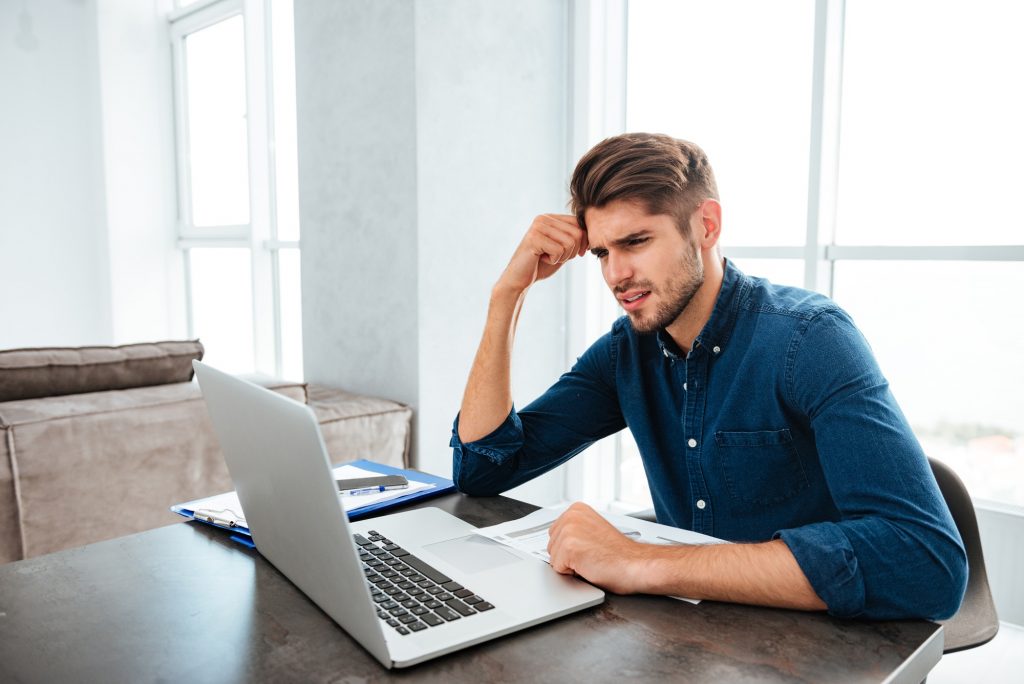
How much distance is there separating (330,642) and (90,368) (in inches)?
67.8

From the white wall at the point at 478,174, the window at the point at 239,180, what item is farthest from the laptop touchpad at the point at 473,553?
the window at the point at 239,180

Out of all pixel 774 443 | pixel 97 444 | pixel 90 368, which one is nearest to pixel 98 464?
pixel 97 444

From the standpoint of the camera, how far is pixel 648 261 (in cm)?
128

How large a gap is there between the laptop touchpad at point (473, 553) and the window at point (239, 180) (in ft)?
10.7

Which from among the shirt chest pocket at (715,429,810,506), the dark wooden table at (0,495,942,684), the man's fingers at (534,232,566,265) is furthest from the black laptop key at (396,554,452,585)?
the man's fingers at (534,232,566,265)

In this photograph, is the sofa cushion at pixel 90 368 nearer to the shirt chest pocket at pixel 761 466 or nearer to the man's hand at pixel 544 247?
the man's hand at pixel 544 247

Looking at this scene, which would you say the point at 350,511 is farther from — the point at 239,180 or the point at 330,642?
the point at 239,180

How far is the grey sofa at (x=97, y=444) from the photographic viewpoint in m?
1.97

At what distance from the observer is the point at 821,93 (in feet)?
7.91

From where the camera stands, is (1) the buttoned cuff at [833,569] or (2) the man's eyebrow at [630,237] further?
(2) the man's eyebrow at [630,237]

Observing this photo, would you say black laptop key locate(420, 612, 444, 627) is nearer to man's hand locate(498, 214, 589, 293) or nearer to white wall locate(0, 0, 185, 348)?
man's hand locate(498, 214, 589, 293)

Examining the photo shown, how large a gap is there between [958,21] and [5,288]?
17.0 feet

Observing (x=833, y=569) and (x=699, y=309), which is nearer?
(x=833, y=569)

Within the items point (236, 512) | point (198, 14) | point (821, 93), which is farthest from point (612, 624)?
point (198, 14)
